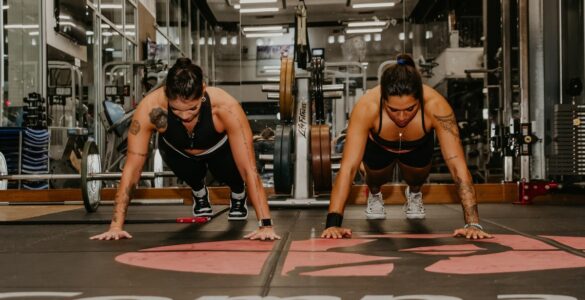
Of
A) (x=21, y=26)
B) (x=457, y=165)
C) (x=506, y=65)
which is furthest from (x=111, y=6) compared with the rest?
(x=457, y=165)

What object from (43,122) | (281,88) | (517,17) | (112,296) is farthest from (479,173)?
(112,296)

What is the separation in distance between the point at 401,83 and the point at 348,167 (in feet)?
1.45

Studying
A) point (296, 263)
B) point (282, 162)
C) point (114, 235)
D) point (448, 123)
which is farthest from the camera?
point (282, 162)

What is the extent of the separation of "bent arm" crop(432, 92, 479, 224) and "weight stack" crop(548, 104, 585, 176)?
9.63 ft

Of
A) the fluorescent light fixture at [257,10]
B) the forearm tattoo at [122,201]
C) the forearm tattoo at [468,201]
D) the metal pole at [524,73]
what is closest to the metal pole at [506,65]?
the metal pole at [524,73]

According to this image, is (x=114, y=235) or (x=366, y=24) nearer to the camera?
(x=114, y=235)

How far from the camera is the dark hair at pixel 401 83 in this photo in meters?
2.83

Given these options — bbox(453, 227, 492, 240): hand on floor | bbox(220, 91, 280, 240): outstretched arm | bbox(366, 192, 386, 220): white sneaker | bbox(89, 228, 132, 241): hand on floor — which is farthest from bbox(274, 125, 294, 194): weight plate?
bbox(453, 227, 492, 240): hand on floor

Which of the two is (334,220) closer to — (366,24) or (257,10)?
(366,24)

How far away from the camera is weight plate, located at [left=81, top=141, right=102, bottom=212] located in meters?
4.28

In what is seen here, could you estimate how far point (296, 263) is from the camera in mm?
2121

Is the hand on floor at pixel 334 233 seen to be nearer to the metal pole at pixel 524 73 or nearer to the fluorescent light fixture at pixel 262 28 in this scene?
the metal pole at pixel 524 73

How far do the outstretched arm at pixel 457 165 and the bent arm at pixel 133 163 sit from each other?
135 centimetres

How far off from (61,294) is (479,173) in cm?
700
